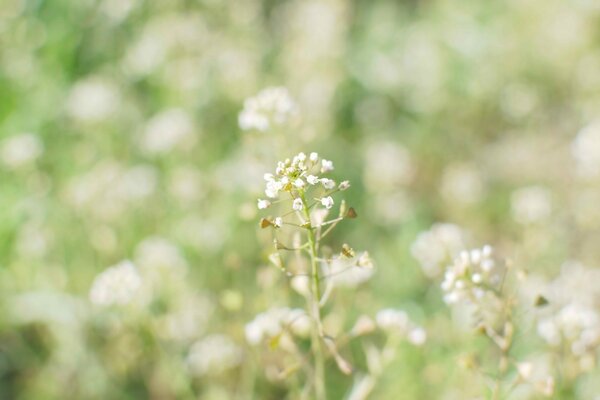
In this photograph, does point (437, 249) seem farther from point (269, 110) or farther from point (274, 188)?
point (274, 188)

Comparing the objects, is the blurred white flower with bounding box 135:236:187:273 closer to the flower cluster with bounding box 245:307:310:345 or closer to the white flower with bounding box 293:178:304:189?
the flower cluster with bounding box 245:307:310:345

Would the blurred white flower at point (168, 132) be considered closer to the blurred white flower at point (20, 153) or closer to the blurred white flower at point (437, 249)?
→ the blurred white flower at point (20, 153)

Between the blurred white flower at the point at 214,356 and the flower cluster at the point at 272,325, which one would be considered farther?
the blurred white flower at the point at 214,356

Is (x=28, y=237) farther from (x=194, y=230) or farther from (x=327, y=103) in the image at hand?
(x=327, y=103)

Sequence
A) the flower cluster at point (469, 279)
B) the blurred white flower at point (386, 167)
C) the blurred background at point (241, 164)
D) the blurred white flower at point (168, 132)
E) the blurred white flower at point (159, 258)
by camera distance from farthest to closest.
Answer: the blurred white flower at point (386, 167)
the blurred white flower at point (168, 132)
the blurred white flower at point (159, 258)
the blurred background at point (241, 164)
the flower cluster at point (469, 279)

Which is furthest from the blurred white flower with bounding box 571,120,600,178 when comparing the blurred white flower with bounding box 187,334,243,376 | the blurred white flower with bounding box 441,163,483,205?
the blurred white flower with bounding box 187,334,243,376

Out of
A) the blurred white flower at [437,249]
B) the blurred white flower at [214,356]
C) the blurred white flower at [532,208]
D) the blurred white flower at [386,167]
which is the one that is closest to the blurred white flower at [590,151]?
the blurred white flower at [532,208]
